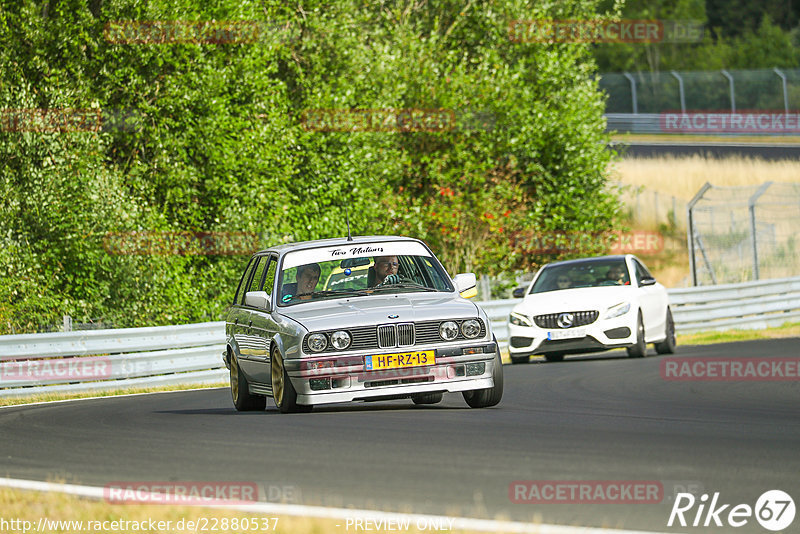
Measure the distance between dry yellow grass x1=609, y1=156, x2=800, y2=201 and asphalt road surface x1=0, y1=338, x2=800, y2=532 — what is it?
38174 mm

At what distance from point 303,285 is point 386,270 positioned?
77cm

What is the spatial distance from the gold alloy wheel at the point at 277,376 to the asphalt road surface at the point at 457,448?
0.22m

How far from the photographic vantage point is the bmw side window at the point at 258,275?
1264 centimetres

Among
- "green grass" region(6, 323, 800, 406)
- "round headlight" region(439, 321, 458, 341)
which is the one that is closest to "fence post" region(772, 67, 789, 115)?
"green grass" region(6, 323, 800, 406)

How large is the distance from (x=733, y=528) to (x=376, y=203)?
925 inches

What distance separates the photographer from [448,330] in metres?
10.8

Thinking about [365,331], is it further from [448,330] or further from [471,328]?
Answer: [471,328]

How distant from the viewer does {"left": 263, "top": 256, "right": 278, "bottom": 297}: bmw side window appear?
1204 cm

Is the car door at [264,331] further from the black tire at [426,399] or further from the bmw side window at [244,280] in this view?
the black tire at [426,399]

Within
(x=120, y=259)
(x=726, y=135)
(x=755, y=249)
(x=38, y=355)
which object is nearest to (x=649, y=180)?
(x=726, y=135)

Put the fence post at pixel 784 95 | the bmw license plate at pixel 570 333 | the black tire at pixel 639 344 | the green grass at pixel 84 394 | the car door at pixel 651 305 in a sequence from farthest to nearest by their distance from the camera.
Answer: the fence post at pixel 784 95, the car door at pixel 651 305, the black tire at pixel 639 344, the bmw license plate at pixel 570 333, the green grass at pixel 84 394

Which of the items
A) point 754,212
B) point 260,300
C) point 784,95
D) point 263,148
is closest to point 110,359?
point 260,300

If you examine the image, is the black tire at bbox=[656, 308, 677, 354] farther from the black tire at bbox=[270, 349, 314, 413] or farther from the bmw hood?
the black tire at bbox=[270, 349, 314, 413]

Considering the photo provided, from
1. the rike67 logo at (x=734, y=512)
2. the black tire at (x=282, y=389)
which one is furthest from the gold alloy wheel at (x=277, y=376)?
the rike67 logo at (x=734, y=512)
